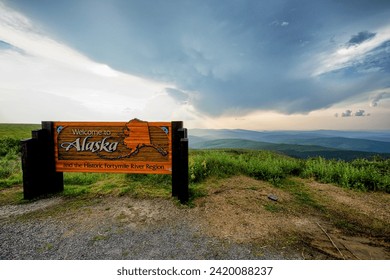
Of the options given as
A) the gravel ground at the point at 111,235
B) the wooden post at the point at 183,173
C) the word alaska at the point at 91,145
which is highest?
the word alaska at the point at 91,145

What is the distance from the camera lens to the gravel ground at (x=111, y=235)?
10.3 ft

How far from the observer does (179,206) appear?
194 inches

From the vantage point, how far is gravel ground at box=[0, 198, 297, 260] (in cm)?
314

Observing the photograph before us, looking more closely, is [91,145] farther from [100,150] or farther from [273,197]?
[273,197]

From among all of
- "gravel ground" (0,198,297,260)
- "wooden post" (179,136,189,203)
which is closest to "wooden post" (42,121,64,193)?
"gravel ground" (0,198,297,260)

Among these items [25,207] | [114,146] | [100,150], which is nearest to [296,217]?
[114,146]

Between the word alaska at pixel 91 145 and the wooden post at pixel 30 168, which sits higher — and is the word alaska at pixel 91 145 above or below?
above

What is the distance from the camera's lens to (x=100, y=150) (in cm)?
571

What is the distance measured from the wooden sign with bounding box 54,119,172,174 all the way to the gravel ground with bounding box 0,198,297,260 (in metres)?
1.15

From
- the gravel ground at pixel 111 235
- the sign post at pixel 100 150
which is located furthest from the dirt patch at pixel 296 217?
the sign post at pixel 100 150

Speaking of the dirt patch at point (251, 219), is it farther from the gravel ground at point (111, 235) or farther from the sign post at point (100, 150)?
the sign post at point (100, 150)

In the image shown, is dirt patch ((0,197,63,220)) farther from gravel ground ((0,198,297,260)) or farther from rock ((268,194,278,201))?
rock ((268,194,278,201))

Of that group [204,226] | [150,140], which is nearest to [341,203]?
[204,226]

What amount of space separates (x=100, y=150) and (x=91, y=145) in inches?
12.1
